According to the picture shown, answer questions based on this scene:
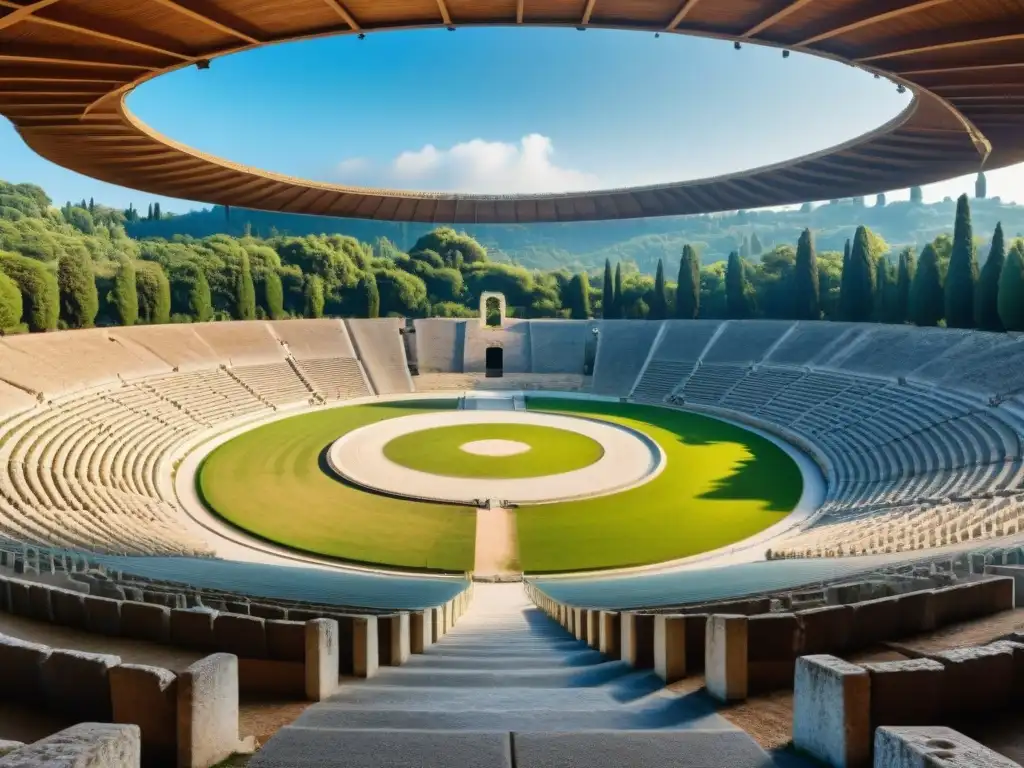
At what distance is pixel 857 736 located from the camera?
3266 mm

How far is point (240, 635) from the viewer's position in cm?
501

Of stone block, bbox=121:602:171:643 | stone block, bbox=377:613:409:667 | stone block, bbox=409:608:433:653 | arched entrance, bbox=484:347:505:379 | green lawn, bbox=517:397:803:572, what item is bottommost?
green lawn, bbox=517:397:803:572

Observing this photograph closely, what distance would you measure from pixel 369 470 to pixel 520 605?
14324 millimetres

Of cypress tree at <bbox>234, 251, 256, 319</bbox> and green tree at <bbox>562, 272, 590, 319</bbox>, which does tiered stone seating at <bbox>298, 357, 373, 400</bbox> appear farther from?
green tree at <bbox>562, 272, 590, 319</bbox>

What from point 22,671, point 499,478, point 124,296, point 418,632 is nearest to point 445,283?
point 124,296

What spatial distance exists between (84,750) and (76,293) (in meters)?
51.1

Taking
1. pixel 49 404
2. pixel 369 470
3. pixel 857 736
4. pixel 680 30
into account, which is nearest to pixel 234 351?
pixel 49 404

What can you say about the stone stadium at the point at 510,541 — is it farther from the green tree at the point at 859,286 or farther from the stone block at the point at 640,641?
the green tree at the point at 859,286

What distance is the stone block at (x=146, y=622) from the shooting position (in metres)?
5.32

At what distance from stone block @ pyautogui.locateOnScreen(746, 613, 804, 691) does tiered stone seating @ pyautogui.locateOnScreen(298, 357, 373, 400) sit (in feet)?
145

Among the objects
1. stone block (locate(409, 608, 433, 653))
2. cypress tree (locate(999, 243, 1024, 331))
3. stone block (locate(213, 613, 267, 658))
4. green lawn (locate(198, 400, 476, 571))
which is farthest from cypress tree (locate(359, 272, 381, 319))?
stone block (locate(213, 613, 267, 658))

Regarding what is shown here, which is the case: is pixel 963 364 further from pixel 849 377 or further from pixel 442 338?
pixel 442 338

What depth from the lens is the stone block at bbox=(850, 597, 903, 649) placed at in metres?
5.05

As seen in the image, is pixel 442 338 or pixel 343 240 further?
pixel 343 240
